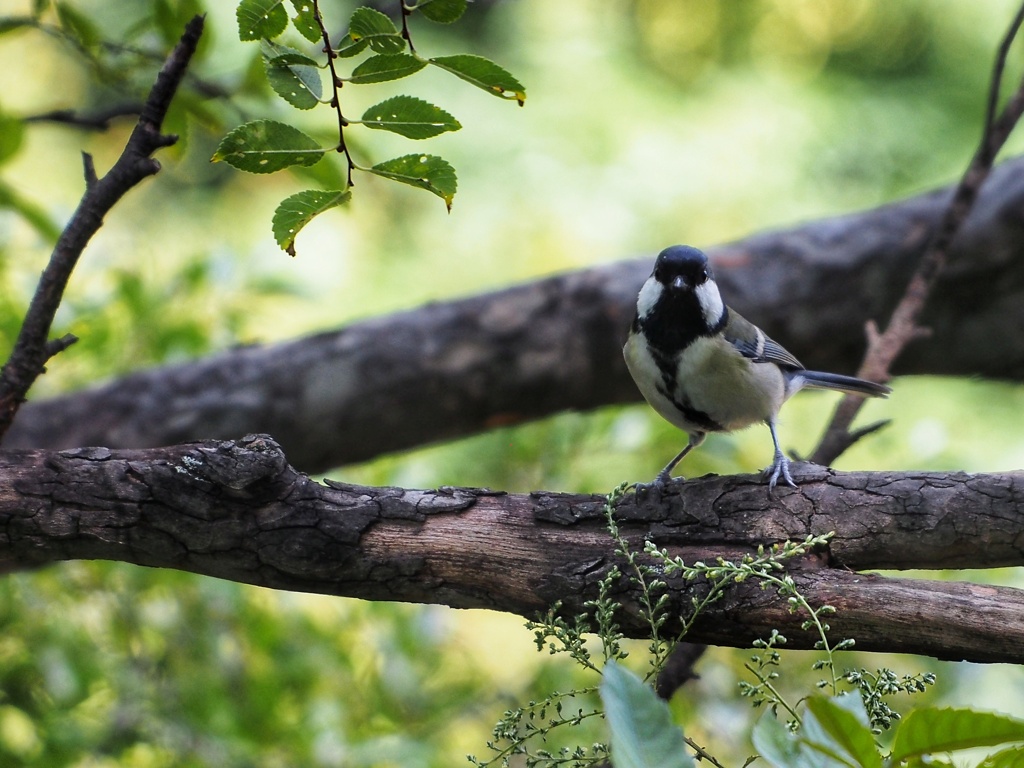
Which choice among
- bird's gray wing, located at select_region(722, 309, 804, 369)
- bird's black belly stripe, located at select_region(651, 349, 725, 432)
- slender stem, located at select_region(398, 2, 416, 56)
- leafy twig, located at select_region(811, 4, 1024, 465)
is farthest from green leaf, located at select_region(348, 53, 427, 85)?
leafy twig, located at select_region(811, 4, 1024, 465)

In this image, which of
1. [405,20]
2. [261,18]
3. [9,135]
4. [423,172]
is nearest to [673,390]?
[423,172]

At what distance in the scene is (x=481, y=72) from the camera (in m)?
1.39

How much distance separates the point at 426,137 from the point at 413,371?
5.63ft

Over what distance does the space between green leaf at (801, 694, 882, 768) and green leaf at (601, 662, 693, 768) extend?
0.39 ft

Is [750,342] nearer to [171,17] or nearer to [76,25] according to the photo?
[171,17]

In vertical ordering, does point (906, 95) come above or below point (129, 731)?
above

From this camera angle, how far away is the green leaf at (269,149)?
1.38 metres

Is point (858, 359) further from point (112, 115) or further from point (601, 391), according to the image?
point (112, 115)

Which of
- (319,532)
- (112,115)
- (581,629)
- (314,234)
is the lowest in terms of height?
(581,629)

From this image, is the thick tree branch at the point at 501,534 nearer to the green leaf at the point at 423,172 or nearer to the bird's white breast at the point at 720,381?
the green leaf at the point at 423,172

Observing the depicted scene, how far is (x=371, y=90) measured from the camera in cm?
626

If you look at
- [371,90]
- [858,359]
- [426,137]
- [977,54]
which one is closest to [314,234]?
[371,90]

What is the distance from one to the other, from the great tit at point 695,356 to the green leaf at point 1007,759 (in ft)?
4.35

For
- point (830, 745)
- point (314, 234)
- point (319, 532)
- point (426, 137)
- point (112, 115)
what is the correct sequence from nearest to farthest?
point (830, 745) → point (426, 137) → point (319, 532) → point (112, 115) → point (314, 234)
